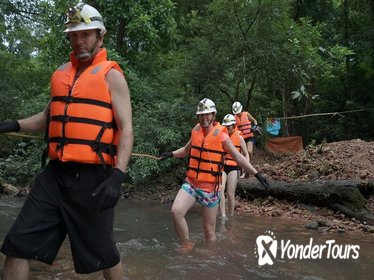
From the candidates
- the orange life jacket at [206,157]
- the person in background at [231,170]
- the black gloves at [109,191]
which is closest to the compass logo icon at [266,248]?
the orange life jacket at [206,157]

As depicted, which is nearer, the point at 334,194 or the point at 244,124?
the point at 334,194

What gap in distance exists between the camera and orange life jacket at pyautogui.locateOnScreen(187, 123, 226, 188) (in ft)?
20.2

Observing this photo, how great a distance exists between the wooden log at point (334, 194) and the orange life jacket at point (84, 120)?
5.48 metres

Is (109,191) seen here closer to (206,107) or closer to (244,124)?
(206,107)

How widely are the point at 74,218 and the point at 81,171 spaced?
32cm

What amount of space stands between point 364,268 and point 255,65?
988cm

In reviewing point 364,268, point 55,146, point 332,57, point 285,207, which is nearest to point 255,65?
point 332,57

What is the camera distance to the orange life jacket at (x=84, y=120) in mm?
3039

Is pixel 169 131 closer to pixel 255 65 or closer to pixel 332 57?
pixel 255 65

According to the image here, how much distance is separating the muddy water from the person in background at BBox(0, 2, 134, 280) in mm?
1815

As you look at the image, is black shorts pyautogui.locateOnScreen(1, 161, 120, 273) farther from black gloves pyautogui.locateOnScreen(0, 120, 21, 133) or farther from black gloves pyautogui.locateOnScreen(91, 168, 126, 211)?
black gloves pyautogui.locateOnScreen(0, 120, 21, 133)

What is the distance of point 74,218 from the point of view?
304 cm

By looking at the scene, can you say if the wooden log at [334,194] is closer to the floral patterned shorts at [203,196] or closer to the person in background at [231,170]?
the person in background at [231,170]

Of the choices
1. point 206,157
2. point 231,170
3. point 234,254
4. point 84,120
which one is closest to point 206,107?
point 206,157
